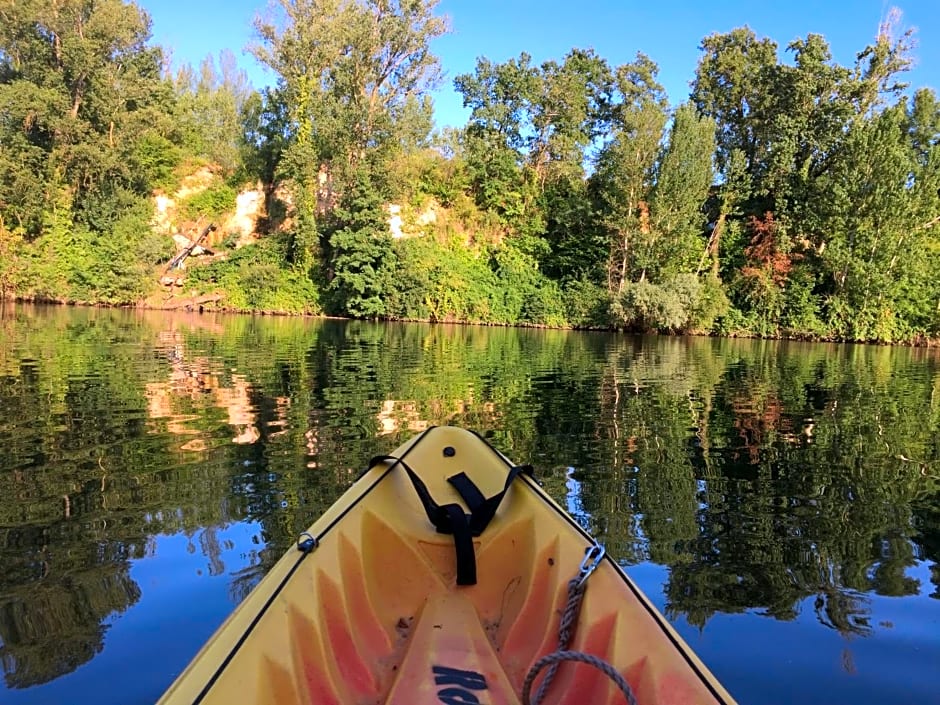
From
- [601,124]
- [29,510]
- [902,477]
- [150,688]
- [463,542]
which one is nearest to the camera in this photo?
[150,688]

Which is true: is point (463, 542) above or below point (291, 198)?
below

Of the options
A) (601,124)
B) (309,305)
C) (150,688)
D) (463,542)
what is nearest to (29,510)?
(150,688)

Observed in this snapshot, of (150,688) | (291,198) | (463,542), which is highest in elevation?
(291,198)

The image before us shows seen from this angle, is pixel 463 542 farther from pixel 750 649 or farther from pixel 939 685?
pixel 939 685

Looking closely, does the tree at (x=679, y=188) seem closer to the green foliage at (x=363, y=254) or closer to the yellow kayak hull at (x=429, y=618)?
the green foliage at (x=363, y=254)

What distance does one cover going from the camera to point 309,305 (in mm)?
29906

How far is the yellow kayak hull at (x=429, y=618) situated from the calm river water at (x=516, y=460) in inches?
35.2

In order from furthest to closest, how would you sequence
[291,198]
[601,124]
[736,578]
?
[601,124]
[291,198]
[736,578]

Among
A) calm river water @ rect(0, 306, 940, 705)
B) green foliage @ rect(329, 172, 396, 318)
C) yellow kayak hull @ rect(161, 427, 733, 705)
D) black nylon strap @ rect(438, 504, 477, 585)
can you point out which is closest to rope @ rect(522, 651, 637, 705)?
yellow kayak hull @ rect(161, 427, 733, 705)

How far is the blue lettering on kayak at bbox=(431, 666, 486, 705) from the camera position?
2.25 metres

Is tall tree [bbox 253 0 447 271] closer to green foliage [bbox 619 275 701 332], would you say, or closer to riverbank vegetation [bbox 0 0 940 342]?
riverbank vegetation [bbox 0 0 940 342]

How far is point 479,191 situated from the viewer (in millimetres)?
33344

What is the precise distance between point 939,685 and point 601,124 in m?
36.6

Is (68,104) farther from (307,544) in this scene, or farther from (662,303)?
(307,544)
